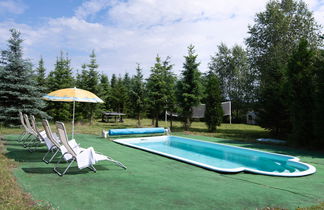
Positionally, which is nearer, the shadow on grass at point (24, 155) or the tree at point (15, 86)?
the shadow on grass at point (24, 155)

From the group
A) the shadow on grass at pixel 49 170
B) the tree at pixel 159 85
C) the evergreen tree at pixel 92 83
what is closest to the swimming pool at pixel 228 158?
the shadow on grass at pixel 49 170

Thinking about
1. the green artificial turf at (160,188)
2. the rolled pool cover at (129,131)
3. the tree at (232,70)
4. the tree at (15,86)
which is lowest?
the green artificial turf at (160,188)

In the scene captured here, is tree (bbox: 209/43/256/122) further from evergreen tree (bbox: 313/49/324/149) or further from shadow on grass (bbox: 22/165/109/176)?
shadow on grass (bbox: 22/165/109/176)

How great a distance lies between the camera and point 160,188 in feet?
15.3

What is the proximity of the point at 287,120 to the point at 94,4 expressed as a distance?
11558 mm

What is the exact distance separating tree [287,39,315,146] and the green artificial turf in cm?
496

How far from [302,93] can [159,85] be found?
1009 centimetres

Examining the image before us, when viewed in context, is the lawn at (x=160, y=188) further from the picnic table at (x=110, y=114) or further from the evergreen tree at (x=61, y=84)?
the picnic table at (x=110, y=114)

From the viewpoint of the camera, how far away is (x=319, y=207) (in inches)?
151

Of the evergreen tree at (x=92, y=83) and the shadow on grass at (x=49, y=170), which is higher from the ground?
the evergreen tree at (x=92, y=83)

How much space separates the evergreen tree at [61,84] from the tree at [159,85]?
23.8ft

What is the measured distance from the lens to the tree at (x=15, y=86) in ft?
49.3

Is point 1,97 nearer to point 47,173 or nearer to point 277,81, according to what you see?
point 47,173

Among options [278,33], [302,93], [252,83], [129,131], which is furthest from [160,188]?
[252,83]
